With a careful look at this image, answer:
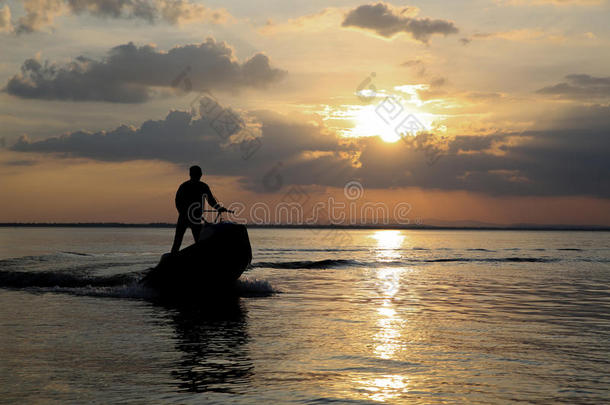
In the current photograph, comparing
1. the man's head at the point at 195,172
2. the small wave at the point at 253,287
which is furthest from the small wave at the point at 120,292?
the man's head at the point at 195,172

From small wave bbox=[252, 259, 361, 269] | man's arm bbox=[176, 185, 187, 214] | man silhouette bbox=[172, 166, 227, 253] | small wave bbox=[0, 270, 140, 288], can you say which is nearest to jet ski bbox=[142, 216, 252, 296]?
man silhouette bbox=[172, 166, 227, 253]

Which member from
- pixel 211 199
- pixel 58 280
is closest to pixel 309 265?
pixel 58 280

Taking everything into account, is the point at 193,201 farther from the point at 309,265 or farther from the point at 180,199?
the point at 309,265

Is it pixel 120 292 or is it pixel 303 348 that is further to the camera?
pixel 120 292

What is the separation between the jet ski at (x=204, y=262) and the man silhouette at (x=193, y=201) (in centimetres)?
49

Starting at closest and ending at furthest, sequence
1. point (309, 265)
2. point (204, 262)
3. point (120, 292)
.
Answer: point (204, 262), point (120, 292), point (309, 265)

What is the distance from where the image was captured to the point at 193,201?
57.0 ft

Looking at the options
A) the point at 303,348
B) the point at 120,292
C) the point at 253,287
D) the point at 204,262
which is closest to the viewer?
the point at 303,348

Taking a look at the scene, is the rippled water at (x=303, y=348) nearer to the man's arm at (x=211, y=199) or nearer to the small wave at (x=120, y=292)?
the small wave at (x=120, y=292)

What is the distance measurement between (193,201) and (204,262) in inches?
77.4

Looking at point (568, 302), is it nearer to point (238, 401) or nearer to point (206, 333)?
point (206, 333)

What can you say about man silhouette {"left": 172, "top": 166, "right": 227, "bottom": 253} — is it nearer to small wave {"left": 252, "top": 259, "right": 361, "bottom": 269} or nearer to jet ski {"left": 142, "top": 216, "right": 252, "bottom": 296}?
jet ski {"left": 142, "top": 216, "right": 252, "bottom": 296}

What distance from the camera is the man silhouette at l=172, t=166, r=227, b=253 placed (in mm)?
17359

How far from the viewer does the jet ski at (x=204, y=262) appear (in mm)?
17750
